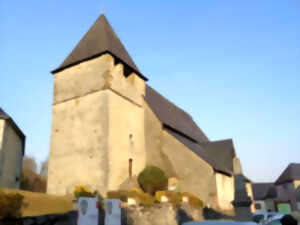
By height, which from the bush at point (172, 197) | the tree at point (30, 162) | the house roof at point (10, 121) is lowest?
the bush at point (172, 197)

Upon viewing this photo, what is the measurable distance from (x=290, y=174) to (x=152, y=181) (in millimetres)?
27685

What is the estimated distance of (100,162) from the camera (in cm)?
1581

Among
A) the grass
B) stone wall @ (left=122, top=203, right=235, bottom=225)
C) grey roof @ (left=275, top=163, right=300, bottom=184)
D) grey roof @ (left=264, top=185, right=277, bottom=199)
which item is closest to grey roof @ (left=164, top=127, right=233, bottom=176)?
stone wall @ (left=122, top=203, right=235, bottom=225)

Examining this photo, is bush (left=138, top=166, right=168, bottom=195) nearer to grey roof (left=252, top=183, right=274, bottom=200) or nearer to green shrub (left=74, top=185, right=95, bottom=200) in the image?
green shrub (left=74, top=185, right=95, bottom=200)

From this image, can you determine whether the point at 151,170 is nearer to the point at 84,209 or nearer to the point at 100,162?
the point at 100,162

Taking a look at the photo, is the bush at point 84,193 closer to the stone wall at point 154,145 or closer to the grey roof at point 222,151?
the stone wall at point 154,145

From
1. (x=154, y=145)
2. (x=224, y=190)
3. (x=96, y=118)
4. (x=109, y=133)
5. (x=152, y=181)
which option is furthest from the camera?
(x=154, y=145)

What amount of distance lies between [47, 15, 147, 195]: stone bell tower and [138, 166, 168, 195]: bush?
120 centimetres

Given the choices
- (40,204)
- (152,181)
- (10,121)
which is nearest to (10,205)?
(40,204)

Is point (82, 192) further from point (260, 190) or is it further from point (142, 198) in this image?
point (260, 190)

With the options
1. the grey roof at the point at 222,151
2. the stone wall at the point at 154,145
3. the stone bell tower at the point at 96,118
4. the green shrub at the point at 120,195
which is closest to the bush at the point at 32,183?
the stone bell tower at the point at 96,118

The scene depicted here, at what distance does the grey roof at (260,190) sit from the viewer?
154 feet

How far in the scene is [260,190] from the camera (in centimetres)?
4866

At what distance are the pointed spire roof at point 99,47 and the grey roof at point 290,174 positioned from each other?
2616 centimetres
